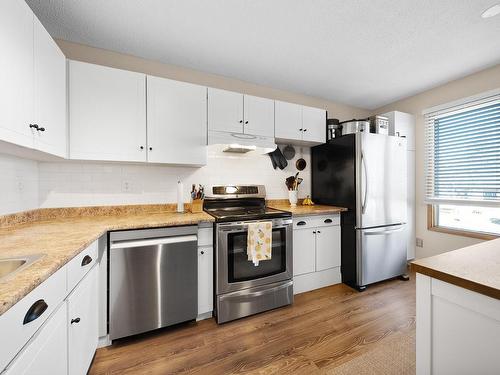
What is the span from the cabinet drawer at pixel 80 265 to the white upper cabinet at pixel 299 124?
2087 millimetres

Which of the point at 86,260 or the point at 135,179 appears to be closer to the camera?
the point at 86,260

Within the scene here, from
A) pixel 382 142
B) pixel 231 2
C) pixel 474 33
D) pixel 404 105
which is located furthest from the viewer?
pixel 404 105

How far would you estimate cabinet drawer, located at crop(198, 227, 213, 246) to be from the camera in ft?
6.31

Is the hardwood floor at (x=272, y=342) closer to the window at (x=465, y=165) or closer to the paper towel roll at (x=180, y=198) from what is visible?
the paper towel roll at (x=180, y=198)

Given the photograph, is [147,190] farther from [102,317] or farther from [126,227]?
[102,317]

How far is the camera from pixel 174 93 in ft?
6.83

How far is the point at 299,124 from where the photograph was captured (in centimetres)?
275

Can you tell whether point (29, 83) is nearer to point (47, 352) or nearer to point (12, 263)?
point (12, 263)

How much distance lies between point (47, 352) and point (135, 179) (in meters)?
1.64

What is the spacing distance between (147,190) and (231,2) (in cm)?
181

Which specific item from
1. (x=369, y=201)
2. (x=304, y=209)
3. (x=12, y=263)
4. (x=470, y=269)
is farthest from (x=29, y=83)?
(x=369, y=201)

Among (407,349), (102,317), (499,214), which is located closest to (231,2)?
(102,317)

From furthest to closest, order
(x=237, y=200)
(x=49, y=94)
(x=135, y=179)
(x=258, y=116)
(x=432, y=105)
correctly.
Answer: (x=432, y=105)
(x=237, y=200)
(x=258, y=116)
(x=135, y=179)
(x=49, y=94)

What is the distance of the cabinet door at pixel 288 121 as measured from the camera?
2.62 metres
